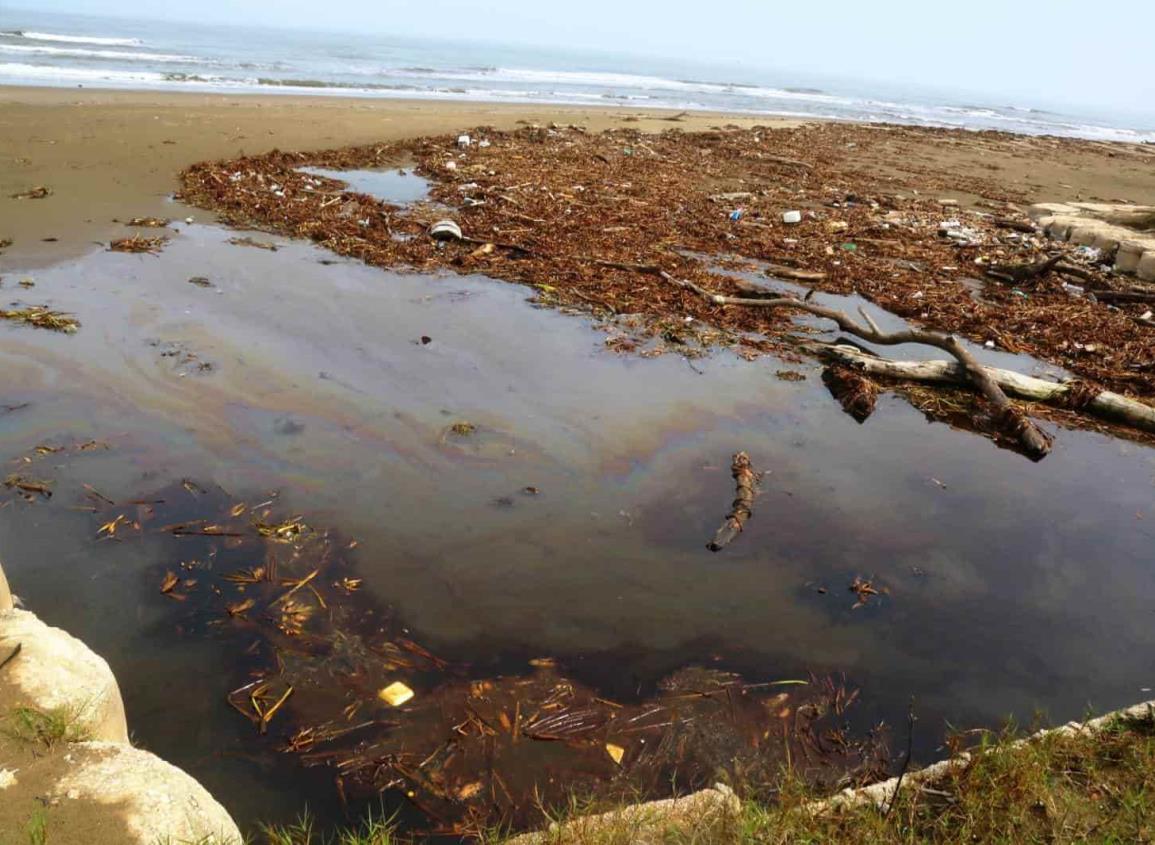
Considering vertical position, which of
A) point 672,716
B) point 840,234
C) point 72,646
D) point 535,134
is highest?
point 535,134

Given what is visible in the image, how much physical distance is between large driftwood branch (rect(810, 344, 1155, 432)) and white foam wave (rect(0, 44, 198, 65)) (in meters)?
34.3

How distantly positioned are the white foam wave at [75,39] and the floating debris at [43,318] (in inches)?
1503

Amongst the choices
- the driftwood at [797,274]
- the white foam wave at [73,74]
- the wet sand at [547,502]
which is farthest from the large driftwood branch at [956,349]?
the white foam wave at [73,74]

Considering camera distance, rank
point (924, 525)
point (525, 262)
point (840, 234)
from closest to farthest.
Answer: point (924, 525) → point (525, 262) → point (840, 234)

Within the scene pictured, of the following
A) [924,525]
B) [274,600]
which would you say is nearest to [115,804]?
[274,600]

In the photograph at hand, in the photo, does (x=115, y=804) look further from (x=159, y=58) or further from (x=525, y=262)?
(x=159, y=58)

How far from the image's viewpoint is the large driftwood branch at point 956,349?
545 cm

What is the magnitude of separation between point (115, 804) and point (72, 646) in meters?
0.83

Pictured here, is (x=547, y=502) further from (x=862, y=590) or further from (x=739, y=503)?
(x=862, y=590)

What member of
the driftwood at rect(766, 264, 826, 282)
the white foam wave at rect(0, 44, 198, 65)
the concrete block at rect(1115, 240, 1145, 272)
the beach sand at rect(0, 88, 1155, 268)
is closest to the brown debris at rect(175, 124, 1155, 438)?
the driftwood at rect(766, 264, 826, 282)

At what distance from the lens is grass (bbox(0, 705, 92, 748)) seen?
2217 millimetres

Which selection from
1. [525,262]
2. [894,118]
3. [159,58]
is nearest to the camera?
[525,262]

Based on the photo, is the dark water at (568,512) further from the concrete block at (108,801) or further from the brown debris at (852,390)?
the concrete block at (108,801)

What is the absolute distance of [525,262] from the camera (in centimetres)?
856
